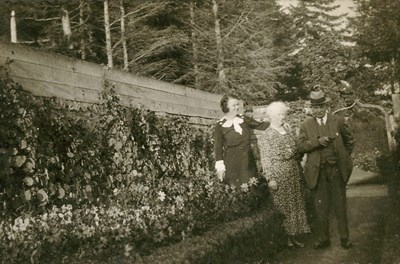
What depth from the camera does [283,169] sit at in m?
4.88

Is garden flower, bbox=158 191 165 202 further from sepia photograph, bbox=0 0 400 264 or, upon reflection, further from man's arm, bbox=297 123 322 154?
man's arm, bbox=297 123 322 154

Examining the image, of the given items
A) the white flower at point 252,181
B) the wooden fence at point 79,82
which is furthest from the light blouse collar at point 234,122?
the wooden fence at point 79,82

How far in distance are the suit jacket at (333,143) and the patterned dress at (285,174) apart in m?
0.44

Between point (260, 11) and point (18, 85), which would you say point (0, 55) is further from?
point (260, 11)

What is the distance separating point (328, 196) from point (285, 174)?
56cm

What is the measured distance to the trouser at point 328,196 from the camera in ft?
14.2

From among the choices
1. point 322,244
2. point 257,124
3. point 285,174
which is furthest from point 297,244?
point 257,124

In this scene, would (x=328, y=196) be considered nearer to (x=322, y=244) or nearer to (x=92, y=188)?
(x=322, y=244)

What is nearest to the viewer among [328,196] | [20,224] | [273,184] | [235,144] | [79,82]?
Result: [20,224]

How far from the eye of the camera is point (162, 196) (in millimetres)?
4484

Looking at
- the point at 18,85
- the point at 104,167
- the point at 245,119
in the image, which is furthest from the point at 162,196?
the point at 18,85

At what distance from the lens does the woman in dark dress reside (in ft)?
16.1

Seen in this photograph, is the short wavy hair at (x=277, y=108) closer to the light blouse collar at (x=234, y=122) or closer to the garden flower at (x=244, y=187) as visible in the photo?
the light blouse collar at (x=234, y=122)

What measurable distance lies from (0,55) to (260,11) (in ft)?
35.7
